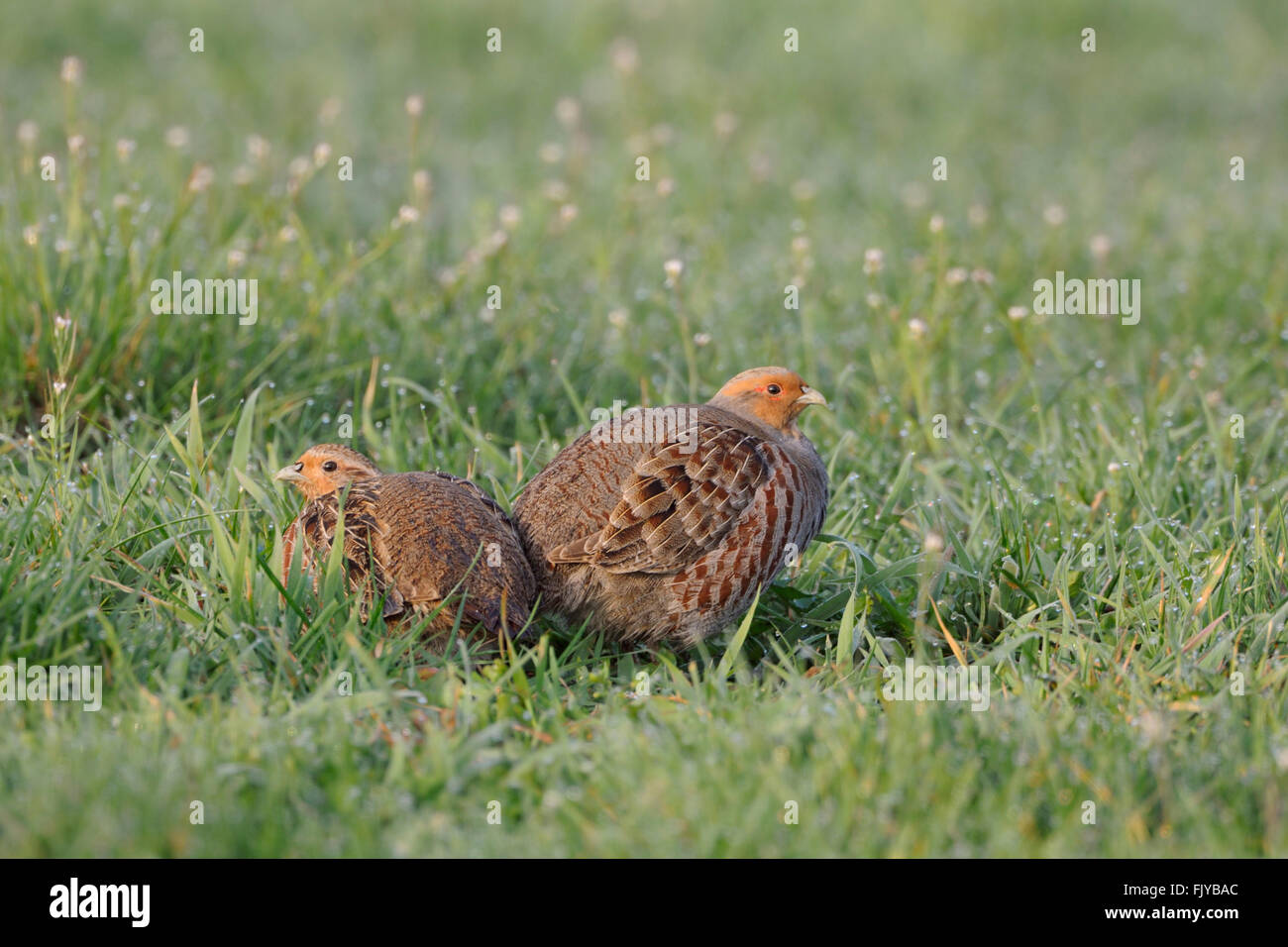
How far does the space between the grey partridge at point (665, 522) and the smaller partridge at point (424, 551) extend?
0.49 feet

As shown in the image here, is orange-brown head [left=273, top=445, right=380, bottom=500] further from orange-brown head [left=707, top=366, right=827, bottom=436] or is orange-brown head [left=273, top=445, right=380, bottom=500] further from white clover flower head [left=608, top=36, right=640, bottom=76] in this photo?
white clover flower head [left=608, top=36, right=640, bottom=76]

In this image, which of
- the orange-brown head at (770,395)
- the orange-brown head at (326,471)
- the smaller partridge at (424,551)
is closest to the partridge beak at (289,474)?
the orange-brown head at (326,471)

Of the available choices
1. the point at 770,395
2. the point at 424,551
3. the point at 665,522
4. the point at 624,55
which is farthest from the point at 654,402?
the point at 624,55

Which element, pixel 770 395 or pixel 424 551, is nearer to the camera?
pixel 424 551

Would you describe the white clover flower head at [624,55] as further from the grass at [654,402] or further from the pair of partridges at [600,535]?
the pair of partridges at [600,535]

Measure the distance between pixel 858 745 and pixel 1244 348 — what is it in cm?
442

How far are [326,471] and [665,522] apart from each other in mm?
1103

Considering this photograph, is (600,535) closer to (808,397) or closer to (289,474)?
(808,397)

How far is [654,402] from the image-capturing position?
5648 mm

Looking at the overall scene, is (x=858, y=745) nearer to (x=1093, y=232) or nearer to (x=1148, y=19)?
(x=1093, y=232)

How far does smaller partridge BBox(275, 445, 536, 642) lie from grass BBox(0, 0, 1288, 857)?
0.15 m

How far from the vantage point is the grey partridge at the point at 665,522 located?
4.01 metres
